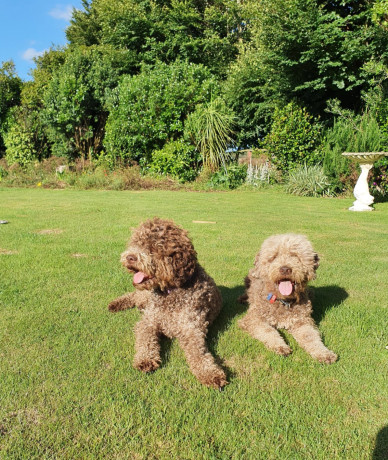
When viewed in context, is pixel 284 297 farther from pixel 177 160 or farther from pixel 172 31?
pixel 172 31

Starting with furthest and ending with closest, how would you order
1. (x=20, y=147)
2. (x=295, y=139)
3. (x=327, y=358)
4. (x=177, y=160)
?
(x=20, y=147)
(x=177, y=160)
(x=295, y=139)
(x=327, y=358)

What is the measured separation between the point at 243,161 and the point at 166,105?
4.48 metres

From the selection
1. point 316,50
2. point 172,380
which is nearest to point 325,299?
point 172,380

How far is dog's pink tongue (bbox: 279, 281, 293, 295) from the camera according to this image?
2896mm

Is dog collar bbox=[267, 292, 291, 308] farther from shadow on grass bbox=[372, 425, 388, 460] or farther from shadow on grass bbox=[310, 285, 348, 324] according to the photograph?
shadow on grass bbox=[372, 425, 388, 460]

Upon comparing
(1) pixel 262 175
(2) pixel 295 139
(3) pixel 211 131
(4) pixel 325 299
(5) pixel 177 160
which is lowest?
(4) pixel 325 299

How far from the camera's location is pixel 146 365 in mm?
2400

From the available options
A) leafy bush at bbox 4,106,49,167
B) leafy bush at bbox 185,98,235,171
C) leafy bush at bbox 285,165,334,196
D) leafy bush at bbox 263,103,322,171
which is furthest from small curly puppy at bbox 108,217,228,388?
leafy bush at bbox 4,106,49,167

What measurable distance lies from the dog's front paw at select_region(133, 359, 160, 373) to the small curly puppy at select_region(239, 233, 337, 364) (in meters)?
0.92

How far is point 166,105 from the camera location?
15.6m

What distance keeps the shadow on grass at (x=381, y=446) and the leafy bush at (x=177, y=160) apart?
13849 mm

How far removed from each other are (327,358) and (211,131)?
44.6 ft

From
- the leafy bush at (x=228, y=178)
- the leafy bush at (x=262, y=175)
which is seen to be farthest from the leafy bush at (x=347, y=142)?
the leafy bush at (x=228, y=178)

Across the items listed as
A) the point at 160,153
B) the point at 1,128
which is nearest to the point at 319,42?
the point at 160,153
